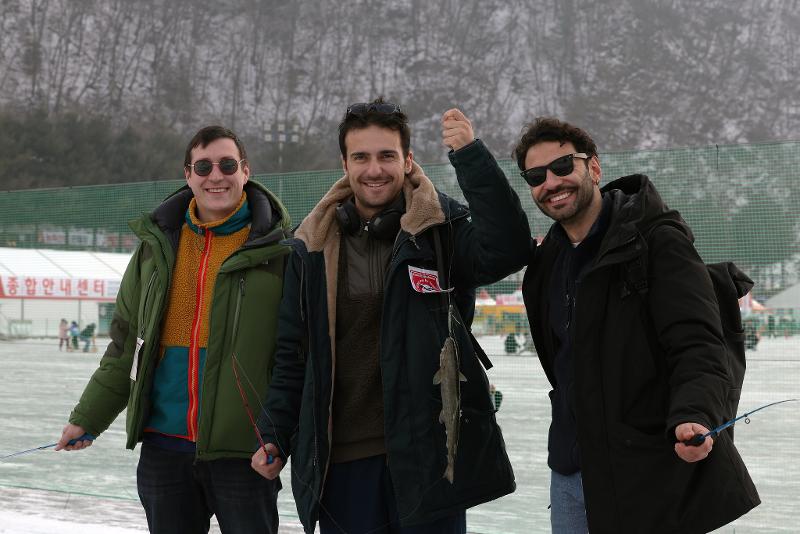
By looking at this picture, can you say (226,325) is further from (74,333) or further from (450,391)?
(74,333)

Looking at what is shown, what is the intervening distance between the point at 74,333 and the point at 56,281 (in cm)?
288

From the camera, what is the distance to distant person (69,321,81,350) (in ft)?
26.5

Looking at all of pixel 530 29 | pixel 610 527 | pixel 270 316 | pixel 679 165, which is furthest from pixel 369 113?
pixel 530 29

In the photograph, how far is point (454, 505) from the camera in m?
2.12

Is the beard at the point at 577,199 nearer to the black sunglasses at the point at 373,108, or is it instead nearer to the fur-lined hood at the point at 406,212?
the fur-lined hood at the point at 406,212

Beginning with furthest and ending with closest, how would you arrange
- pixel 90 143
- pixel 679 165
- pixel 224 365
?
pixel 90 143 < pixel 679 165 < pixel 224 365

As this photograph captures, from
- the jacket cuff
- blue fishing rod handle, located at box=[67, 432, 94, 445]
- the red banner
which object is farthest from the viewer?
the red banner

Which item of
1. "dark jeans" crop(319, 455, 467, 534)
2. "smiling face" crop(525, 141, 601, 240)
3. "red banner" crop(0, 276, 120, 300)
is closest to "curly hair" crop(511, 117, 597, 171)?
"smiling face" crop(525, 141, 601, 240)

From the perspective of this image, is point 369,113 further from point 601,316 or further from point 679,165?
point 679,165

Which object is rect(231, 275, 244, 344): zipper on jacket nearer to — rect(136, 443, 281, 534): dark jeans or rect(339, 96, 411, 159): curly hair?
rect(136, 443, 281, 534): dark jeans

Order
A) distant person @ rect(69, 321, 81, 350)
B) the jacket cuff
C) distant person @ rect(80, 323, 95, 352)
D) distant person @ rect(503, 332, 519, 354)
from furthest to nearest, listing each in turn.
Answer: distant person @ rect(69, 321, 81, 350) → distant person @ rect(80, 323, 95, 352) → distant person @ rect(503, 332, 519, 354) → the jacket cuff

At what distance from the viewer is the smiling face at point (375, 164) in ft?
7.38

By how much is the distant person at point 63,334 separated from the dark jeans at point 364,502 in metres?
6.35

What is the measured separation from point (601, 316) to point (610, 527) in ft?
1.44
